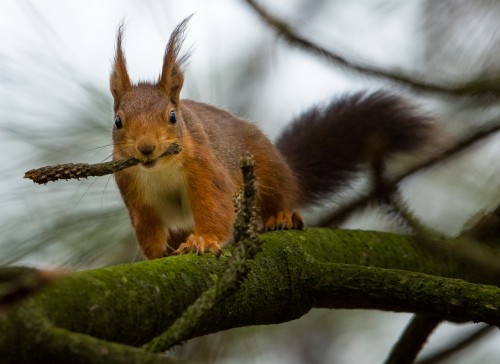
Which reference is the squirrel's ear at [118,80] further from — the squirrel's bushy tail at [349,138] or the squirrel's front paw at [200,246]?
the squirrel's bushy tail at [349,138]

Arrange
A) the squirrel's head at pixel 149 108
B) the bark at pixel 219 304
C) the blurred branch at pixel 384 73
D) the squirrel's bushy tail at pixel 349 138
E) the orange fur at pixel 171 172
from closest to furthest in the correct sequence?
the bark at pixel 219 304 → the blurred branch at pixel 384 73 → the squirrel's head at pixel 149 108 → the orange fur at pixel 171 172 → the squirrel's bushy tail at pixel 349 138

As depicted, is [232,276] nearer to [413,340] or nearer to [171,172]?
[413,340]

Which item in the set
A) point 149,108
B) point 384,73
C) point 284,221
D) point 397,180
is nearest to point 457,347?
point 397,180

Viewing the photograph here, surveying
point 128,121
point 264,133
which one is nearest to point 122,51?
point 128,121

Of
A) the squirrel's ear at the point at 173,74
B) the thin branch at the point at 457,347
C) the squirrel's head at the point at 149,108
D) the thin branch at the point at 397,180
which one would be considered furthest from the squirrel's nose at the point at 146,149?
the thin branch at the point at 457,347

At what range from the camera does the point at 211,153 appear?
85.1 inches

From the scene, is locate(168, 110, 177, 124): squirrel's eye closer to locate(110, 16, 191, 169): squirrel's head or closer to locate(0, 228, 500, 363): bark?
locate(110, 16, 191, 169): squirrel's head

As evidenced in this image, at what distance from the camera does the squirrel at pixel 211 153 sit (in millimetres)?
1955

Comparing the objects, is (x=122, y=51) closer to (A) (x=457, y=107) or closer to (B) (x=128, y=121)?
(B) (x=128, y=121)

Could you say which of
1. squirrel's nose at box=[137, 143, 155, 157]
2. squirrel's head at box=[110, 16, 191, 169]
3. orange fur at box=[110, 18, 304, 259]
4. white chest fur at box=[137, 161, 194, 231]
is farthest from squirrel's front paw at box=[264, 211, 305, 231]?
squirrel's nose at box=[137, 143, 155, 157]

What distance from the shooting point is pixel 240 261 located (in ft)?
2.86

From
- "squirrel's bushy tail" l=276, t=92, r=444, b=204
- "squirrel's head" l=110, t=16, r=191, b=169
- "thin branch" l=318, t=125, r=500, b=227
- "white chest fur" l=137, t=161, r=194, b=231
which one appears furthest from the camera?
"squirrel's bushy tail" l=276, t=92, r=444, b=204

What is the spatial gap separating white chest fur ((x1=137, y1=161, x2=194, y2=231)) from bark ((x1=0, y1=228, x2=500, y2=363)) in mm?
436

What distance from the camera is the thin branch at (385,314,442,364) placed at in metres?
1.80
